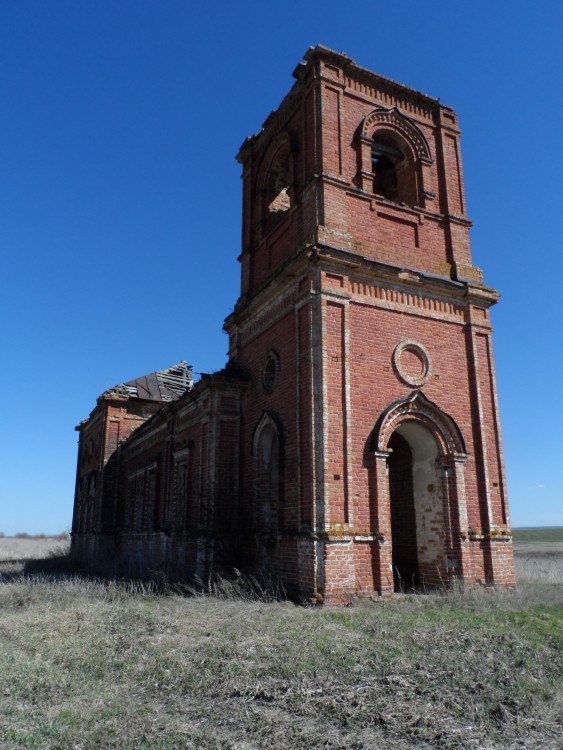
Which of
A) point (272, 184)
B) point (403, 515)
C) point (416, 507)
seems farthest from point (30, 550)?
point (416, 507)

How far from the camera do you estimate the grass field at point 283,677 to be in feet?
15.1

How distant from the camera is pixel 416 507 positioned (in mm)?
11820

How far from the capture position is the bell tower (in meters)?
10.1

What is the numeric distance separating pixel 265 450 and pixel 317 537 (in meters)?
3.38

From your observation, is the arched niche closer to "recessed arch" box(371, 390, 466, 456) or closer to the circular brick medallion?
the circular brick medallion

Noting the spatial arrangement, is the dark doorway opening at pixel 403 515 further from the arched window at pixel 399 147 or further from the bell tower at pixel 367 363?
the arched window at pixel 399 147

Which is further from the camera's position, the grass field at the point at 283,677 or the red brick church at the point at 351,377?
the red brick church at the point at 351,377

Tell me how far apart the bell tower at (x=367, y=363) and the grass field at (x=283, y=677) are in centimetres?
189

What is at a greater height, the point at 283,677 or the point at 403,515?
the point at 403,515

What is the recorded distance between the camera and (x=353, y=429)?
10.4m

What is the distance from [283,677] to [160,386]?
877 inches

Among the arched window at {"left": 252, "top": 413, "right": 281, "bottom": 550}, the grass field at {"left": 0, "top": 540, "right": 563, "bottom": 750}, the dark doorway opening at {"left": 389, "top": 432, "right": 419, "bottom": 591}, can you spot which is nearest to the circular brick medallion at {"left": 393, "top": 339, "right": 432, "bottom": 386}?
the dark doorway opening at {"left": 389, "top": 432, "right": 419, "bottom": 591}

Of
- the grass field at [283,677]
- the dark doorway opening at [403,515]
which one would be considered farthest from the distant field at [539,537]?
the grass field at [283,677]

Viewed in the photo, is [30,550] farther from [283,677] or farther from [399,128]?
[283,677]
